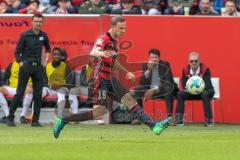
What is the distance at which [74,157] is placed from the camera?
11539 mm

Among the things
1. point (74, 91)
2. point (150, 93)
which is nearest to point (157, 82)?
point (150, 93)

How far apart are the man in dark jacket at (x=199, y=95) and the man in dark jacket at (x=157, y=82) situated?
0.35 m

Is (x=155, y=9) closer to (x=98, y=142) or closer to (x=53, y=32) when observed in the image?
(x=53, y=32)

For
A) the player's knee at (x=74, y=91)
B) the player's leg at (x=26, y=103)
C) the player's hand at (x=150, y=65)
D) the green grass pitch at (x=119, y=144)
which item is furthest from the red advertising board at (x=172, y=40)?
the green grass pitch at (x=119, y=144)

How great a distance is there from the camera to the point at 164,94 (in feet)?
→ 69.2

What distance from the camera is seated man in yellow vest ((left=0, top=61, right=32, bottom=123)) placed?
2140cm

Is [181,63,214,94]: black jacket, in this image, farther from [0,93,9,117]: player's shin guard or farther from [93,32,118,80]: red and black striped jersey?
[93,32,118,80]: red and black striped jersey

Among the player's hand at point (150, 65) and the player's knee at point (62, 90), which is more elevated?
the player's hand at point (150, 65)

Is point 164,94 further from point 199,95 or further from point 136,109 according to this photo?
point 136,109

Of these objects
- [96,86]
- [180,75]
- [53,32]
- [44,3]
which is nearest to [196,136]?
[96,86]

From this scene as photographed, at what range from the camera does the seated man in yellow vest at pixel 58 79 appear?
2148 centimetres

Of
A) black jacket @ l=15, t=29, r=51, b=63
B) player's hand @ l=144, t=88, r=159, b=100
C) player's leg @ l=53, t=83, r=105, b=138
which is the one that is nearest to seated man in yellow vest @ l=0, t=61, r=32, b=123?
black jacket @ l=15, t=29, r=51, b=63

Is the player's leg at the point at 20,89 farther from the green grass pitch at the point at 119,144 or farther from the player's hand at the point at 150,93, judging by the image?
the player's hand at the point at 150,93

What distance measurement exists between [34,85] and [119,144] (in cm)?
660
